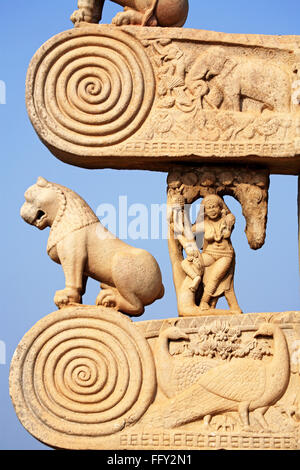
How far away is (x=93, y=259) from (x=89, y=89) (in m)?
1.16

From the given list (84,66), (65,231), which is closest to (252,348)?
(65,231)

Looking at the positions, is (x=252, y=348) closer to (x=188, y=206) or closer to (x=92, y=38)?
(x=188, y=206)

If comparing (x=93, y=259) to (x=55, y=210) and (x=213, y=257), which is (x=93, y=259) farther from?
(x=213, y=257)

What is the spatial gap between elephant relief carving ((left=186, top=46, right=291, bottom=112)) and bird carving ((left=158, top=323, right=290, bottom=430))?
67.0 inches

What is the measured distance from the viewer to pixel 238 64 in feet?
27.6

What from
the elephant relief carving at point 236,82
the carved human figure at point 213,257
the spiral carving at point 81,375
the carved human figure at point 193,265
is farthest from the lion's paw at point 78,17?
the spiral carving at point 81,375

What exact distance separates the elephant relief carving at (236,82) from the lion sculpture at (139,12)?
0.41 m

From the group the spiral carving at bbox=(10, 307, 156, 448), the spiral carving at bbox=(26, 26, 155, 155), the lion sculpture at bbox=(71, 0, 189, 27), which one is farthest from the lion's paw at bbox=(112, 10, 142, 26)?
the spiral carving at bbox=(10, 307, 156, 448)

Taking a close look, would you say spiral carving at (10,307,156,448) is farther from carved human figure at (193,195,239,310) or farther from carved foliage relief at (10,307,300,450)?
carved human figure at (193,195,239,310)

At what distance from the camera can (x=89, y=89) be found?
8.29 metres

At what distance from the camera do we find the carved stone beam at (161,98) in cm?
823

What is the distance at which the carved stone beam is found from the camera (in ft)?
27.0

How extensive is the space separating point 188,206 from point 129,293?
0.77 m
